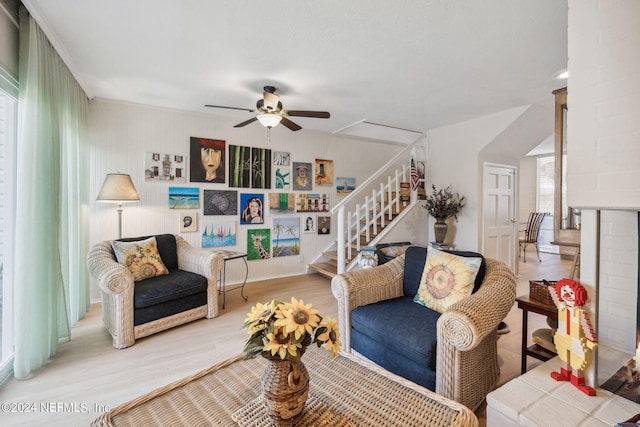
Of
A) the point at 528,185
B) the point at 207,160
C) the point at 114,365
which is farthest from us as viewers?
the point at 528,185

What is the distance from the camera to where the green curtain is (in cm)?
193

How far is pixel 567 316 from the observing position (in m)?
1.36

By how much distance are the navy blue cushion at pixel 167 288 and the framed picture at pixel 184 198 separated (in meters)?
1.14

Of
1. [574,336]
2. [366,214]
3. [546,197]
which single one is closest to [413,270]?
[574,336]

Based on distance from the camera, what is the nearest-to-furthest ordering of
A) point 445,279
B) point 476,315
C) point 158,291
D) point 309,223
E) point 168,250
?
point 476,315 → point 445,279 → point 158,291 → point 168,250 → point 309,223

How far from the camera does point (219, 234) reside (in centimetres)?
417

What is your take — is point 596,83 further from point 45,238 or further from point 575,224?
point 45,238

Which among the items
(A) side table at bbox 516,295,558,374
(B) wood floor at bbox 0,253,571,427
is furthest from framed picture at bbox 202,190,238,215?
(A) side table at bbox 516,295,558,374

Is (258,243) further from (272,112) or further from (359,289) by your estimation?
(359,289)

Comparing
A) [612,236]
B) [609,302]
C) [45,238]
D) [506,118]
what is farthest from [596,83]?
[45,238]

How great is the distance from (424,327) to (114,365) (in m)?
2.27

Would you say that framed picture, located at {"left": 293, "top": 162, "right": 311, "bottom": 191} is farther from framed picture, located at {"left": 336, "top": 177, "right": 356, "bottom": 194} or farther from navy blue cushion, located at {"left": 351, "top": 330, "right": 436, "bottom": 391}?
navy blue cushion, located at {"left": 351, "top": 330, "right": 436, "bottom": 391}

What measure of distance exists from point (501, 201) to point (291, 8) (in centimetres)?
432

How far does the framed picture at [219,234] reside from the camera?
13.4 ft
